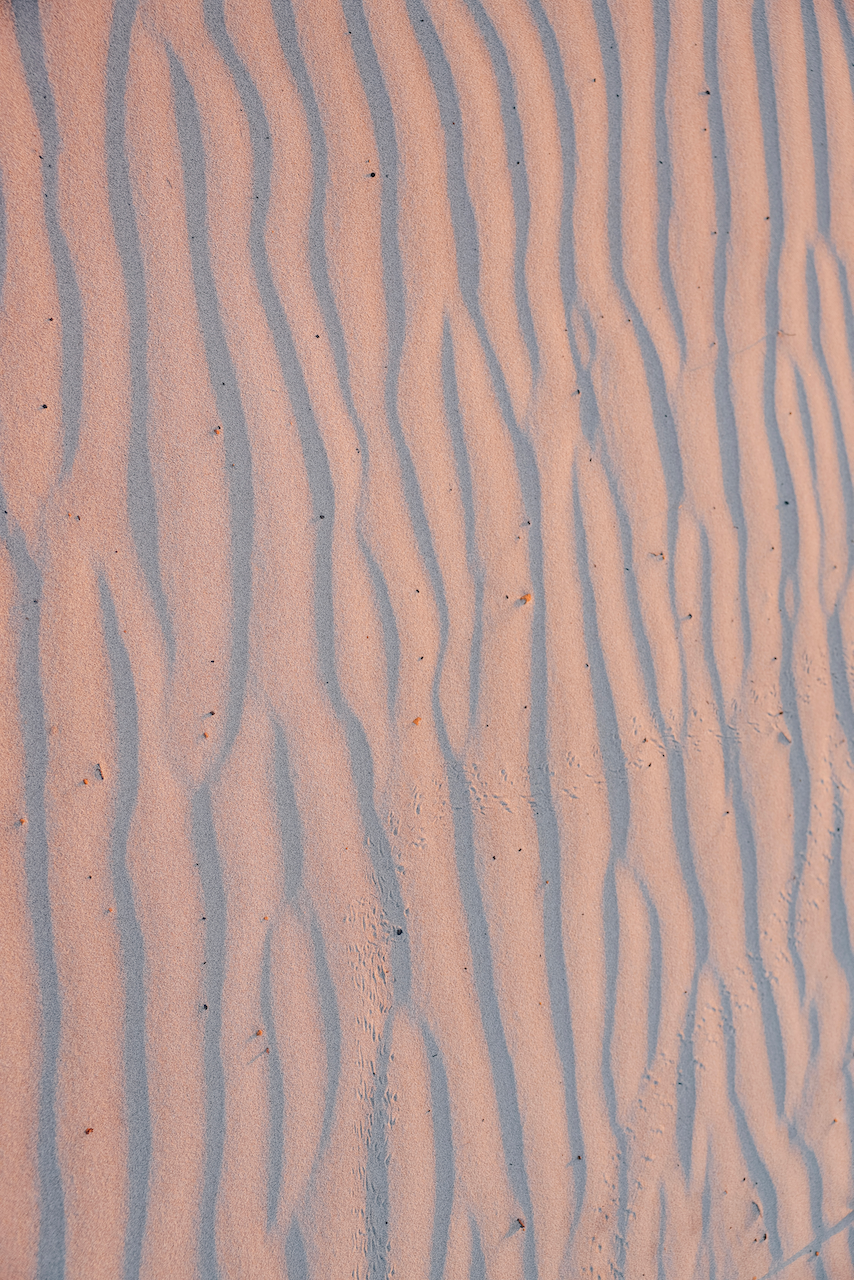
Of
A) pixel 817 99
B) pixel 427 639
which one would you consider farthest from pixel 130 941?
pixel 817 99

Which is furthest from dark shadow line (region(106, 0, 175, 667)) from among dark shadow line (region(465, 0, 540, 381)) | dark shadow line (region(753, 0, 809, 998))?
dark shadow line (region(753, 0, 809, 998))

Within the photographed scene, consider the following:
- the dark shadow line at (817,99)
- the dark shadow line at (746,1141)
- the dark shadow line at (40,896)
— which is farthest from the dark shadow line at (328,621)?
the dark shadow line at (817,99)

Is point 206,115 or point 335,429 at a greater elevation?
point 206,115

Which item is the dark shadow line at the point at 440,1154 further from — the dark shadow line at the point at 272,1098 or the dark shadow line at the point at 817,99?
the dark shadow line at the point at 817,99

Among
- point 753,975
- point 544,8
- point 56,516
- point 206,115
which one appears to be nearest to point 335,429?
point 56,516

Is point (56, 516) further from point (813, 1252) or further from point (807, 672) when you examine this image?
point (813, 1252)

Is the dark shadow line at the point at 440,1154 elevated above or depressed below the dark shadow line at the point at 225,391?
below

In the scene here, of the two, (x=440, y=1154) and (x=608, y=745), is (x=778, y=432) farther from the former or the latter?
(x=440, y=1154)

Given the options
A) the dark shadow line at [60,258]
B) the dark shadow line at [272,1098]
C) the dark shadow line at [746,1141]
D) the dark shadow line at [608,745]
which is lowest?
the dark shadow line at [746,1141]

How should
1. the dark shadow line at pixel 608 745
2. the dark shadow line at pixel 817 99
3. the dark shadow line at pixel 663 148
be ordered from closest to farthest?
the dark shadow line at pixel 608 745 → the dark shadow line at pixel 663 148 → the dark shadow line at pixel 817 99
